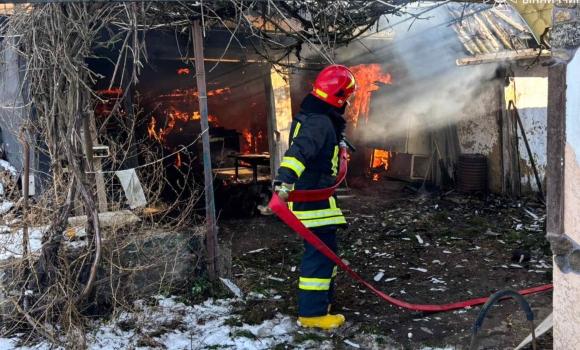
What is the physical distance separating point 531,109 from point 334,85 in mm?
7111

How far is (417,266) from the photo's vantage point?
20.0ft

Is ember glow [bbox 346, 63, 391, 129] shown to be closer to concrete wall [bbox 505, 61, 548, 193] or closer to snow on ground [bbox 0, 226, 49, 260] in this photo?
concrete wall [bbox 505, 61, 548, 193]

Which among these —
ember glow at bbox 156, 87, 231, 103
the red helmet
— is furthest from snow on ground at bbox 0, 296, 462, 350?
ember glow at bbox 156, 87, 231, 103

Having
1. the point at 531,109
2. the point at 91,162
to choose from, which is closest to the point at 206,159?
the point at 91,162

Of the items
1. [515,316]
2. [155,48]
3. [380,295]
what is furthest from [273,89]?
[515,316]

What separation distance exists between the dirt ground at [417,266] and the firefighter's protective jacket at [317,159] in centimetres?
106

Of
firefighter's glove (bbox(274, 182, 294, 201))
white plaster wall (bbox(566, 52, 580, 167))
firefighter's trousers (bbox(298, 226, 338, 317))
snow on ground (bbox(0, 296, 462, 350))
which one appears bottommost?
snow on ground (bbox(0, 296, 462, 350))

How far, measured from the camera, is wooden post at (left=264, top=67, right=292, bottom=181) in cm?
885

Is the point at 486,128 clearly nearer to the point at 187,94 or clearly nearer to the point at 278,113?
the point at 278,113

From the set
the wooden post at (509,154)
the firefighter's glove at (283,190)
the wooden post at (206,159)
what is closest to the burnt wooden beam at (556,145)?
the firefighter's glove at (283,190)

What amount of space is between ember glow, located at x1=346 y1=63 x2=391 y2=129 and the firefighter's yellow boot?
338 inches

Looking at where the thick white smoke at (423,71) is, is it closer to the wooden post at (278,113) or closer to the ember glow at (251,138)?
the wooden post at (278,113)

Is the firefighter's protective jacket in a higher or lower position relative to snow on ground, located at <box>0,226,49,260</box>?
higher

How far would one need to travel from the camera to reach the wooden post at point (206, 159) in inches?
201
